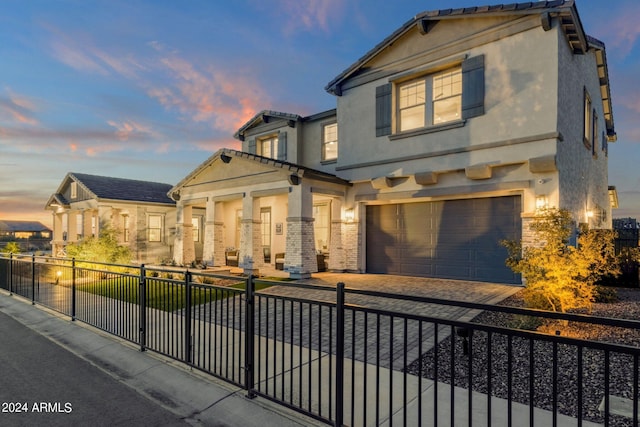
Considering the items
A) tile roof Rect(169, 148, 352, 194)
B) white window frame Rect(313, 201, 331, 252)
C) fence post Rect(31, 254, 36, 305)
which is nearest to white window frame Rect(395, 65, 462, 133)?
tile roof Rect(169, 148, 352, 194)

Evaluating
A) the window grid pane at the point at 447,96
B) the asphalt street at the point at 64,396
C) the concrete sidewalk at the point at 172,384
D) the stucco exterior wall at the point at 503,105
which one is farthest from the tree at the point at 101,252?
the window grid pane at the point at 447,96

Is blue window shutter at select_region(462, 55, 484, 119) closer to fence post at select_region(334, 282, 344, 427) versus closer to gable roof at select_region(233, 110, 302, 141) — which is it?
gable roof at select_region(233, 110, 302, 141)

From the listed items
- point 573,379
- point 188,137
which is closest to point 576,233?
point 573,379

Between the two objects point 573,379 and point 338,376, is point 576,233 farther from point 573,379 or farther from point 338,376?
point 338,376

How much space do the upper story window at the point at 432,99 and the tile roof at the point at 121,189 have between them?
17247 mm

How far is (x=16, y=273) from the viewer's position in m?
11.1

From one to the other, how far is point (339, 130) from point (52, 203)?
2331 centimetres

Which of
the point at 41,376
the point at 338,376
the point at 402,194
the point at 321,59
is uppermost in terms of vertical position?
the point at 321,59

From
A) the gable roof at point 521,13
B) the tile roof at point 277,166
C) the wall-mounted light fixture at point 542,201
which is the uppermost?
the gable roof at point 521,13

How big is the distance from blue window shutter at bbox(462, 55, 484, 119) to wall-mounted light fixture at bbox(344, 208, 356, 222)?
5608 millimetres

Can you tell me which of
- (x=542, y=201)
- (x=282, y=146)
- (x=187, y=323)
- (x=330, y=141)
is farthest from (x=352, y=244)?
(x=187, y=323)

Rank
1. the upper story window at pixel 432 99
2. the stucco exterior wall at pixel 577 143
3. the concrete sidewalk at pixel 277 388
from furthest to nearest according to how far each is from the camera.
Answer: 1. the upper story window at pixel 432 99
2. the stucco exterior wall at pixel 577 143
3. the concrete sidewalk at pixel 277 388

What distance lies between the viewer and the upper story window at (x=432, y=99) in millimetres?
12000

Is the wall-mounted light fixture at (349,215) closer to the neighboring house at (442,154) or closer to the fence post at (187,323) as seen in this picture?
the neighboring house at (442,154)
